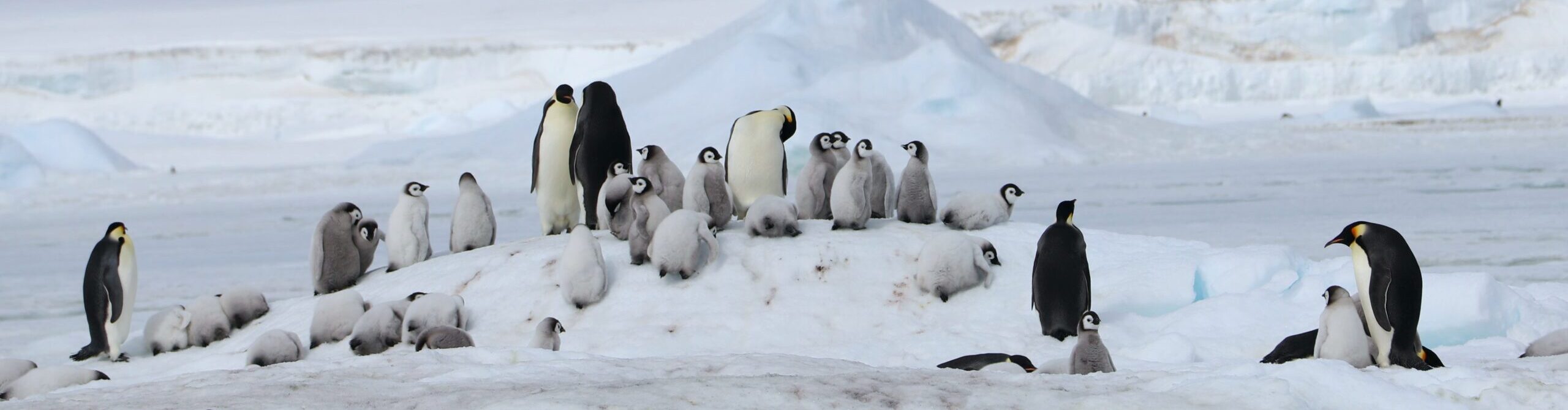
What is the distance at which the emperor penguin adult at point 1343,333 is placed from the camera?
403 centimetres

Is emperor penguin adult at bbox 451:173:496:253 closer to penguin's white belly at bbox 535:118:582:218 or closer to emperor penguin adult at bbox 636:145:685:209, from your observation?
penguin's white belly at bbox 535:118:582:218

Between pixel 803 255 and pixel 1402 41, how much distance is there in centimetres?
4211

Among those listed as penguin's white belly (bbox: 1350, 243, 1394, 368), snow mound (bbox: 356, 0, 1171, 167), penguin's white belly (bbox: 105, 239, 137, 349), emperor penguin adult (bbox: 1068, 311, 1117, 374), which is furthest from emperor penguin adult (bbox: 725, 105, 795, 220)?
snow mound (bbox: 356, 0, 1171, 167)

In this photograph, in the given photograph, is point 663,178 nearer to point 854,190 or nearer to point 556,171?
point 556,171

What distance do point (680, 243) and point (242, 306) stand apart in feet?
6.73

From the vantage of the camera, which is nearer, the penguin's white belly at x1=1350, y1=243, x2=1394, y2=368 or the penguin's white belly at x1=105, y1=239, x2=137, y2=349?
the penguin's white belly at x1=1350, y1=243, x2=1394, y2=368

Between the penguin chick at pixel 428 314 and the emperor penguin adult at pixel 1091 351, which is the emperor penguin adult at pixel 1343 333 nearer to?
Result: the emperor penguin adult at pixel 1091 351

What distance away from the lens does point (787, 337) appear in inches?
213

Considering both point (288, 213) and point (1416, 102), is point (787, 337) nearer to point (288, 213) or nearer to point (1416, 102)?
point (288, 213)

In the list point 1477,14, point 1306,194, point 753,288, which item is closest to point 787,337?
point 753,288

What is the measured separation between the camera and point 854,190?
6.22m

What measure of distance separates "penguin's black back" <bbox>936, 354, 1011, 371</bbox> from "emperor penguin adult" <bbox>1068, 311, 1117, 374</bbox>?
249 millimetres

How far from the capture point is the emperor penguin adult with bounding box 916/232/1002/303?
570cm

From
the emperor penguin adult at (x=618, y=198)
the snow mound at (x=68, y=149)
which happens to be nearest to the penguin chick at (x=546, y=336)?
the emperor penguin adult at (x=618, y=198)
